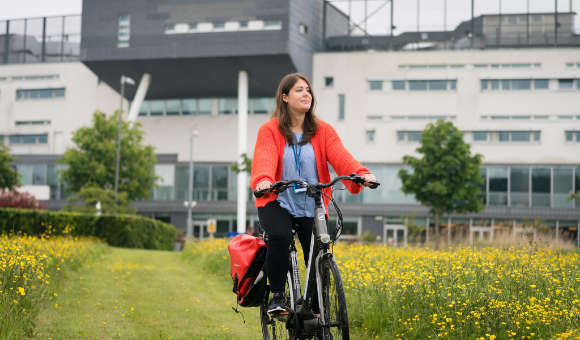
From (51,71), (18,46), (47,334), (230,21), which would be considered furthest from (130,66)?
(47,334)

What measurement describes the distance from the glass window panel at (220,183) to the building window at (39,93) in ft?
48.8

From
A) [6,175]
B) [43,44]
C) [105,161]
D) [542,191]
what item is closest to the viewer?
[105,161]

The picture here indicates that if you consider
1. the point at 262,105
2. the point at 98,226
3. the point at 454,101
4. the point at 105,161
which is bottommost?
the point at 98,226

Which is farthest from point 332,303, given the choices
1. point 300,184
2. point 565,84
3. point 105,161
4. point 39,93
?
point 39,93

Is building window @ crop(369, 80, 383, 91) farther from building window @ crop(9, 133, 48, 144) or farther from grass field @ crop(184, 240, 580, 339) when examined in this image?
grass field @ crop(184, 240, 580, 339)

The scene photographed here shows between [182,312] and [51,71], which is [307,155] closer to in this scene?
[182,312]

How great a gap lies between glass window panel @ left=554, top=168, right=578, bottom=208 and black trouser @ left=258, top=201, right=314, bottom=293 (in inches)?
1724

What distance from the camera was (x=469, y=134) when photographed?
4528 cm

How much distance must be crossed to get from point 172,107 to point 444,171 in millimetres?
25868

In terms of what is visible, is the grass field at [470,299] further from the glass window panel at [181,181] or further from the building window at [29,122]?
the building window at [29,122]

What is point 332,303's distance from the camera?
3939 mm

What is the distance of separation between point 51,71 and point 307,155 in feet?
170

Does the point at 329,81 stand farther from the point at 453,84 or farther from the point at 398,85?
the point at 453,84

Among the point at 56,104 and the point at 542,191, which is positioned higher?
the point at 56,104
